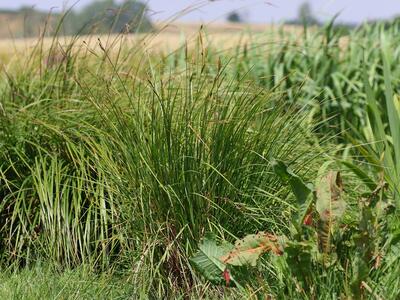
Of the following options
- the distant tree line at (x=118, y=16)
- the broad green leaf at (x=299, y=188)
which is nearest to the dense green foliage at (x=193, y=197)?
the broad green leaf at (x=299, y=188)

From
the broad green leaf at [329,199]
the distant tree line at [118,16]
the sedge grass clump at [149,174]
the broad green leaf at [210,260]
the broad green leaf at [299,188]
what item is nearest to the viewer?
the broad green leaf at [329,199]

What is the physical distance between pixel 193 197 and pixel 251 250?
579 mm

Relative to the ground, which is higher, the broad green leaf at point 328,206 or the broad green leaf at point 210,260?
the broad green leaf at point 328,206

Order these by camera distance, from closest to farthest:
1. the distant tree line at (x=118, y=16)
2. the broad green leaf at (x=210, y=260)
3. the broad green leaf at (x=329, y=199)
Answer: the broad green leaf at (x=329, y=199) → the broad green leaf at (x=210, y=260) → the distant tree line at (x=118, y=16)

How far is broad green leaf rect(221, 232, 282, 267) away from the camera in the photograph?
3467 mm

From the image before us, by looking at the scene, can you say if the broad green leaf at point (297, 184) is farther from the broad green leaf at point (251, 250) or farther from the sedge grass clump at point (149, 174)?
the sedge grass clump at point (149, 174)

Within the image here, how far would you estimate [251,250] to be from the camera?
3.49m

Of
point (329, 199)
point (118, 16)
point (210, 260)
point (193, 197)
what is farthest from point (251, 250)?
point (118, 16)

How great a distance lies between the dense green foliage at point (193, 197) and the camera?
346cm

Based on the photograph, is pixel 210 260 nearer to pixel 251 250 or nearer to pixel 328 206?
pixel 251 250

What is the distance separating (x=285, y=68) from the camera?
7668 mm

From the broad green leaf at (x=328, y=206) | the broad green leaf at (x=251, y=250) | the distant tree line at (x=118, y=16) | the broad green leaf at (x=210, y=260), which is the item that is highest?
the distant tree line at (x=118, y=16)

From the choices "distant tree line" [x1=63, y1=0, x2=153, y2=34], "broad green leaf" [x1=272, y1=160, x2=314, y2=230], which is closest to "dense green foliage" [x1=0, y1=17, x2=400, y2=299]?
"broad green leaf" [x1=272, y1=160, x2=314, y2=230]

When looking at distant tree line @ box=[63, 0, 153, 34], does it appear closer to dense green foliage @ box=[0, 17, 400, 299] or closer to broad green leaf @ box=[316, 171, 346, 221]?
dense green foliage @ box=[0, 17, 400, 299]
